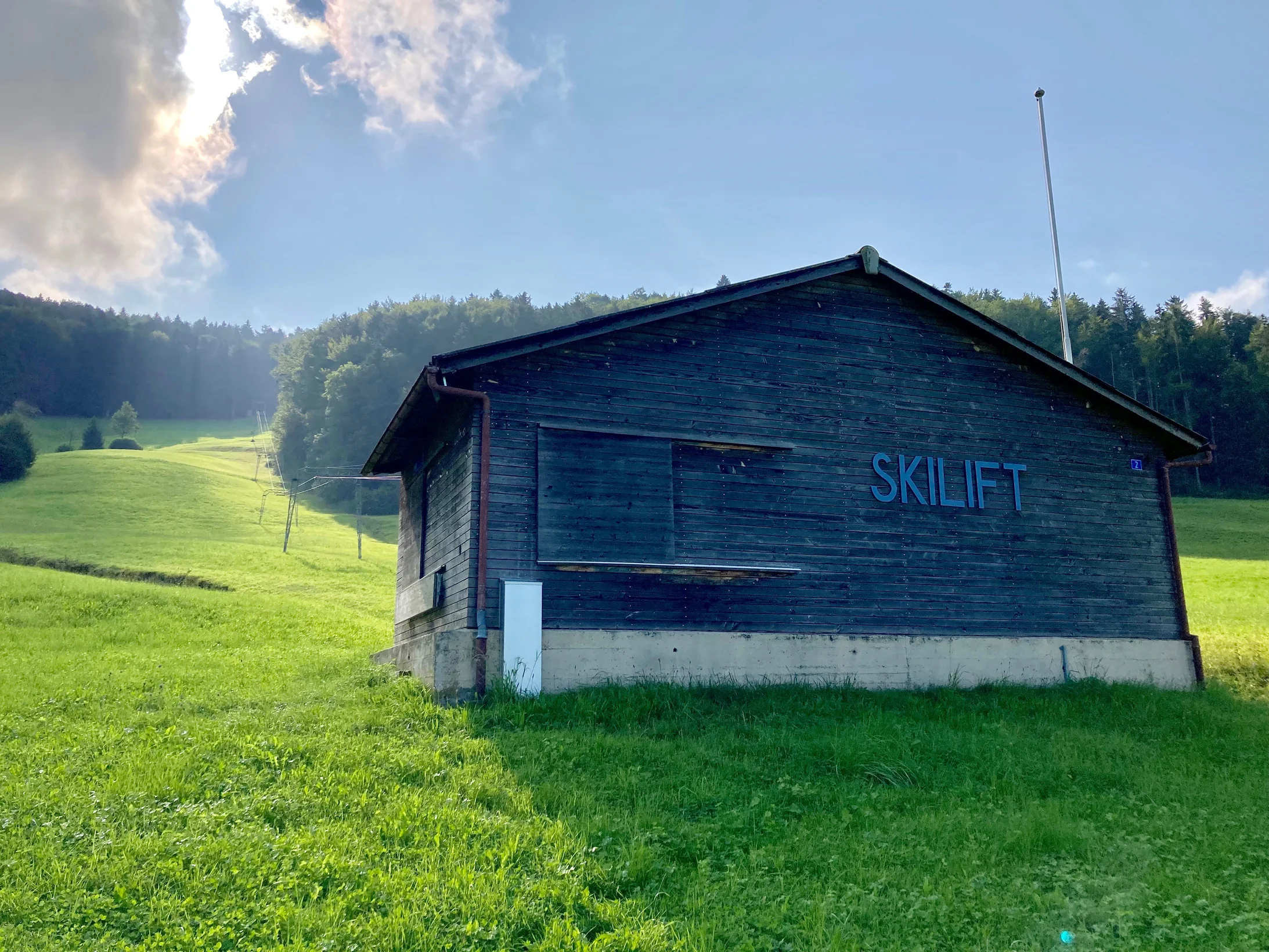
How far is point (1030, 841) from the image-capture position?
29.5ft

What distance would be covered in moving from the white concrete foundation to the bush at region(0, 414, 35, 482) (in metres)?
50.8

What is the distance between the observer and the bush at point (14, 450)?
2100 inches

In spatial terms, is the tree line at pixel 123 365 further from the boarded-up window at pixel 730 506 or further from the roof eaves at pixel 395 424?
the boarded-up window at pixel 730 506

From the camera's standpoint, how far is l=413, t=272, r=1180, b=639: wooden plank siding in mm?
15125

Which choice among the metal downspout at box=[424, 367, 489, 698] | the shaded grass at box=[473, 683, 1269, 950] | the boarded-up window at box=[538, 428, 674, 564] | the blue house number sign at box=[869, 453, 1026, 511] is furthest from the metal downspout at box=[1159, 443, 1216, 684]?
the metal downspout at box=[424, 367, 489, 698]

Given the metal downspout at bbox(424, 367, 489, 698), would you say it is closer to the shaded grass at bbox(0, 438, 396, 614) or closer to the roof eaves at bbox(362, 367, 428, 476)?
the roof eaves at bbox(362, 367, 428, 476)

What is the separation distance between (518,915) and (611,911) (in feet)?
2.26

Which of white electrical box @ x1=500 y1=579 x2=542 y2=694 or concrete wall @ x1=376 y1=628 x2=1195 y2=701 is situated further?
concrete wall @ x1=376 y1=628 x2=1195 y2=701

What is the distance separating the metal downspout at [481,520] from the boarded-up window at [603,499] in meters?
0.83

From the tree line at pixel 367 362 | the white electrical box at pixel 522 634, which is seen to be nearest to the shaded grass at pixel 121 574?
the white electrical box at pixel 522 634

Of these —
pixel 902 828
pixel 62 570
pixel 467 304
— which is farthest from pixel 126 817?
pixel 467 304

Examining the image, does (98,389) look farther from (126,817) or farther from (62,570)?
(126,817)

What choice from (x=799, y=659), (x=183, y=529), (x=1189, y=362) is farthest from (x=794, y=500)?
(x=1189, y=362)

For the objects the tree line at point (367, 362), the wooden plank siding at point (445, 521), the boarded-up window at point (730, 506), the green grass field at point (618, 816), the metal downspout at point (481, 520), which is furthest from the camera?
the tree line at point (367, 362)
